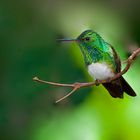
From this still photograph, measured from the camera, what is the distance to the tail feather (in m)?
0.92

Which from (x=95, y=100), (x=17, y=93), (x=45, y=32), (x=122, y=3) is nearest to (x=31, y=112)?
(x=17, y=93)

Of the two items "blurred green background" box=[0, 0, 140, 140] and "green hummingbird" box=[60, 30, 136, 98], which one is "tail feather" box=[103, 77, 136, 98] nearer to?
"green hummingbird" box=[60, 30, 136, 98]

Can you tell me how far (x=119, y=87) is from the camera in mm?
932

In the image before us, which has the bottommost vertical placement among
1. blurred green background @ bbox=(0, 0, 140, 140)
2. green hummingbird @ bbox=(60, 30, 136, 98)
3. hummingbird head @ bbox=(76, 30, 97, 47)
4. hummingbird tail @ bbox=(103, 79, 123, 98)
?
blurred green background @ bbox=(0, 0, 140, 140)

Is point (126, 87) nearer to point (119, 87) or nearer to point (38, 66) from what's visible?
point (119, 87)

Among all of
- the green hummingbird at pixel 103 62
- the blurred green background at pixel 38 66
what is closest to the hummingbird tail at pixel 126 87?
the green hummingbird at pixel 103 62

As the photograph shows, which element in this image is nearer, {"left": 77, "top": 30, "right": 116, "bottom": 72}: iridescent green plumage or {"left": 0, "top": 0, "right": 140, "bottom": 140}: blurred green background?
{"left": 77, "top": 30, "right": 116, "bottom": 72}: iridescent green plumage

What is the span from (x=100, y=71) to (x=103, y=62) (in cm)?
2

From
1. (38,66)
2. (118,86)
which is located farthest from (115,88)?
(38,66)

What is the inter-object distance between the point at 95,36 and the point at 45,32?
3.27 meters

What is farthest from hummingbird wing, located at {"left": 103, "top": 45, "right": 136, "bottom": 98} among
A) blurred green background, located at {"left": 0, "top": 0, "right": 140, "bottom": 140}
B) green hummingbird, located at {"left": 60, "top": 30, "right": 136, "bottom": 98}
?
blurred green background, located at {"left": 0, "top": 0, "right": 140, "bottom": 140}

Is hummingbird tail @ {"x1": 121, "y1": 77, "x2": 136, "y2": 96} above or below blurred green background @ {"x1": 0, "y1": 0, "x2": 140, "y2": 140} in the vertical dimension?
above

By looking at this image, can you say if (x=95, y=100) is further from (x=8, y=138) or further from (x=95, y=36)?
(x=8, y=138)

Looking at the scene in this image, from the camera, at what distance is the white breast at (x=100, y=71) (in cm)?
95
